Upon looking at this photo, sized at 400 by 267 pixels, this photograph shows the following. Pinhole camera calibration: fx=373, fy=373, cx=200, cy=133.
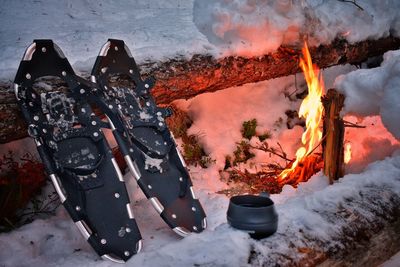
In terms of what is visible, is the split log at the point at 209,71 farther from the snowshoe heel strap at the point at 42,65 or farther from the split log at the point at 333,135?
the split log at the point at 333,135

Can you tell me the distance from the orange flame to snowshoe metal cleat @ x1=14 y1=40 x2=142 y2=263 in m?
2.17

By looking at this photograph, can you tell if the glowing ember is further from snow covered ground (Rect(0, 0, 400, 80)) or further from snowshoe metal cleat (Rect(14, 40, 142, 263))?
snowshoe metal cleat (Rect(14, 40, 142, 263))

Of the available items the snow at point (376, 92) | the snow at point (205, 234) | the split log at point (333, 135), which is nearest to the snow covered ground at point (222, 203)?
the snow at point (205, 234)

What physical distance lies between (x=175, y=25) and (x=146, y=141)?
2163 millimetres

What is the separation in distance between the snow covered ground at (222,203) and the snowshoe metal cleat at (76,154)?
0.20 m

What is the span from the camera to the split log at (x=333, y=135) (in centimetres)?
355

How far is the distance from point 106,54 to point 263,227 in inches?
80.2

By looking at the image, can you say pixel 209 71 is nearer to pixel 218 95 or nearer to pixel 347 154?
pixel 218 95

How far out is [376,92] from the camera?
3463 millimetres

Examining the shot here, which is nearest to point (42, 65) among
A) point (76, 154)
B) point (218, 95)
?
point (76, 154)

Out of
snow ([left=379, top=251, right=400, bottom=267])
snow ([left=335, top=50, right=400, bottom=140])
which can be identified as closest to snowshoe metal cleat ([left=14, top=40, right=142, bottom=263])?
snow ([left=379, top=251, right=400, bottom=267])

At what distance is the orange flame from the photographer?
424 centimetres

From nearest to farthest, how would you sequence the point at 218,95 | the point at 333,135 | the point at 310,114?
1. the point at 333,135
2. the point at 310,114
3. the point at 218,95

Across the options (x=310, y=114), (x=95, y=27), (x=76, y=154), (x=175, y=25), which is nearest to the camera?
(x=76, y=154)
